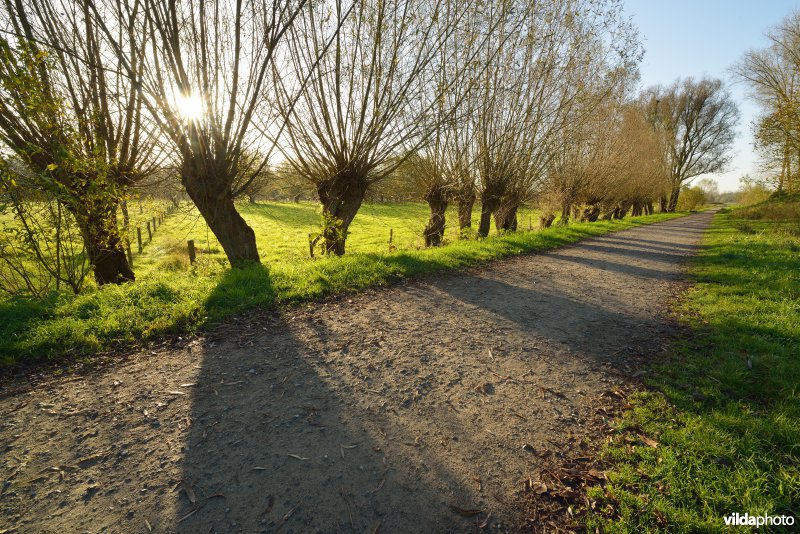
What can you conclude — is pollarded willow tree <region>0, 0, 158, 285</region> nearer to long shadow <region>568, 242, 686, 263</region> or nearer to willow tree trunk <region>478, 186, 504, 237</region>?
willow tree trunk <region>478, 186, 504, 237</region>

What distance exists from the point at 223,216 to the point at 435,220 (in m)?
8.32

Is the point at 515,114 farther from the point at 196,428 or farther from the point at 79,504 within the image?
the point at 79,504

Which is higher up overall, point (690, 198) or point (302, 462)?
point (690, 198)

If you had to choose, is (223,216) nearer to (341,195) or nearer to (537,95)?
(341,195)

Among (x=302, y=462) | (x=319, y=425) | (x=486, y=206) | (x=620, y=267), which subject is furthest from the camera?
(x=486, y=206)

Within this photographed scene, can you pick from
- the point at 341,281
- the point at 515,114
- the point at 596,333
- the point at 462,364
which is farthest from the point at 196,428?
the point at 515,114

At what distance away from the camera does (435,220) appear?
14.0 meters

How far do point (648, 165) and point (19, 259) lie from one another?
31020 mm

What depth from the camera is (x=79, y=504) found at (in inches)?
79.4

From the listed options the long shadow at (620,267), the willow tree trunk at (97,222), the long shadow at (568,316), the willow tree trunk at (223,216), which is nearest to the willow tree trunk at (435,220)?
the long shadow at (620,267)

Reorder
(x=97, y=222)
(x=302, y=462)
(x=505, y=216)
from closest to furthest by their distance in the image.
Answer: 1. (x=302, y=462)
2. (x=97, y=222)
3. (x=505, y=216)

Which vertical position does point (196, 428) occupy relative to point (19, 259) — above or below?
below

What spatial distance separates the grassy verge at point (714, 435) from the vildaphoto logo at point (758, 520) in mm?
33

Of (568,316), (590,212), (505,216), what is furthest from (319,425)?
(590,212)
